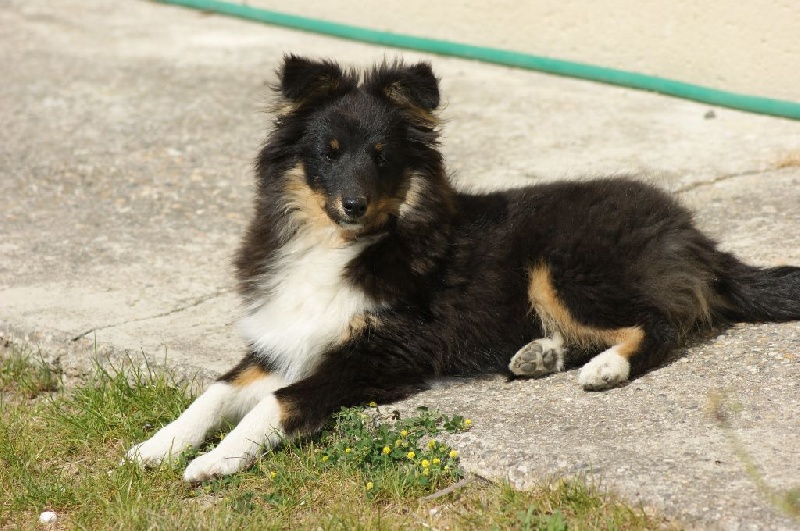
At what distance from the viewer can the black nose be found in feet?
15.3

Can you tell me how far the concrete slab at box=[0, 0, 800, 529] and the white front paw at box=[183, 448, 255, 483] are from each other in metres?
0.81

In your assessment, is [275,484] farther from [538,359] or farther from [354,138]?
[354,138]

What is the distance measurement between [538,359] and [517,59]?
5.10 m

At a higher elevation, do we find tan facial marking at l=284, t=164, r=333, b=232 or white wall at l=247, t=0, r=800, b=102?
white wall at l=247, t=0, r=800, b=102

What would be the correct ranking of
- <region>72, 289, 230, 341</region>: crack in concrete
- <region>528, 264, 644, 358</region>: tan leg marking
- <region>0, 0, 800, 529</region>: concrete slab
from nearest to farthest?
<region>0, 0, 800, 529</region>: concrete slab
<region>528, 264, 644, 358</region>: tan leg marking
<region>72, 289, 230, 341</region>: crack in concrete

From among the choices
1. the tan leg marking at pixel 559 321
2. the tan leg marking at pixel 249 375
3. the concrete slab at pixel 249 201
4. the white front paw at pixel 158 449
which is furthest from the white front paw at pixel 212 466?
the tan leg marking at pixel 559 321

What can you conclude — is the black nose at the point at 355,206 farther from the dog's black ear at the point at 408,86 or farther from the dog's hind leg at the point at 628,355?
the dog's hind leg at the point at 628,355

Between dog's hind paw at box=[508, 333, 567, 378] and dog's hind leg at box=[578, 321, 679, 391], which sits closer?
dog's hind leg at box=[578, 321, 679, 391]

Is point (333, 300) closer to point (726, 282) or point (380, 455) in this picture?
point (380, 455)

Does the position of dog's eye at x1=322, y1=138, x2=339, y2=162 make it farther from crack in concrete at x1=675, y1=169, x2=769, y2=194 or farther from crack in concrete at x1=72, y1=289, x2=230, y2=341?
crack in concrete at x1=675, y1=169, x2=769, y2=194

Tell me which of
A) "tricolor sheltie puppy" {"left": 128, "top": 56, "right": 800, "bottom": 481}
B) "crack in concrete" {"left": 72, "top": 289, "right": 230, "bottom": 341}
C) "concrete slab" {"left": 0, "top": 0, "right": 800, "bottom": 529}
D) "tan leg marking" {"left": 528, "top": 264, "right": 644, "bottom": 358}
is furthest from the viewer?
"crack in concrete" {"left": 72, "top": 289, "right": 230, "bottom": 341}

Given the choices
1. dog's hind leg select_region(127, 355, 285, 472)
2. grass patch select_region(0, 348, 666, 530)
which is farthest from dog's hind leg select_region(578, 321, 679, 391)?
dog's hind leg select_region(127, 355, 285, 472)

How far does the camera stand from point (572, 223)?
5.16 meters

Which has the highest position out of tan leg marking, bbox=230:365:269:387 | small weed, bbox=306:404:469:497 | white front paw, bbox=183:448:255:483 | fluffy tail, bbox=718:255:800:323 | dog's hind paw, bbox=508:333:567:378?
fluffy tail, bbox=718:255:800:323
